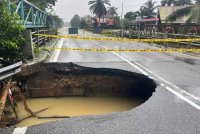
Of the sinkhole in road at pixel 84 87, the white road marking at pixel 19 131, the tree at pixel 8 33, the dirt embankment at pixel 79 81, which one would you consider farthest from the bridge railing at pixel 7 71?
the white road marking at pixel 19 131

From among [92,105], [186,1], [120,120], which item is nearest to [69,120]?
[120,120]

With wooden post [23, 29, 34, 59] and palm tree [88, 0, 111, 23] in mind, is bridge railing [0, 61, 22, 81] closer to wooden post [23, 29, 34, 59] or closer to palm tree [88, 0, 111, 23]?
wooden post [23, 29, 34, 59]

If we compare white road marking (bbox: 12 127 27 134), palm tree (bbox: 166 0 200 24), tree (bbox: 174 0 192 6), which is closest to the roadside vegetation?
white road marking (bbox: 12 127 27 134)

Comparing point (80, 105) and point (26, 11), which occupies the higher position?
point (26, 11)

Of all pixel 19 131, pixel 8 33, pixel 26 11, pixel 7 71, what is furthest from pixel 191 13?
pixel 19 131

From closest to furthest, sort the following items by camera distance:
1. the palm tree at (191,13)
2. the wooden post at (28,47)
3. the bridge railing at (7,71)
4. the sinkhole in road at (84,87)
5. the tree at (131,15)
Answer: the bridge railing at (7,71), the sinkhole in road at (84,87), the wooden post at (28,47), the palm tree at (191,13), the tree at (131,15)

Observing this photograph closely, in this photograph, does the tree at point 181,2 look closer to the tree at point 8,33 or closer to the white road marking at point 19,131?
the tree at point 8,33

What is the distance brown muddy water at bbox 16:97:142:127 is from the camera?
8.68 m

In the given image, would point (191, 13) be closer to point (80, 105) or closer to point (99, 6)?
point (80, 105)

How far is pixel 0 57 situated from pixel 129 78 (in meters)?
4.13

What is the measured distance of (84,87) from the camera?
34.2 feet

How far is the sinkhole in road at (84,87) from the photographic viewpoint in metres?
9.46

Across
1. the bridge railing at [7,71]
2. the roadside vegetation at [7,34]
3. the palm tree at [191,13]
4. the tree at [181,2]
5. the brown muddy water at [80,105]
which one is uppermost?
the tree at [181,2]

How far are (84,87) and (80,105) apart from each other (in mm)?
1127
